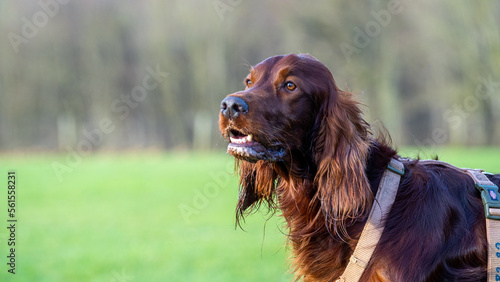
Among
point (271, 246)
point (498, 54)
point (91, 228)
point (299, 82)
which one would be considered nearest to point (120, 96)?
point (498, 54)

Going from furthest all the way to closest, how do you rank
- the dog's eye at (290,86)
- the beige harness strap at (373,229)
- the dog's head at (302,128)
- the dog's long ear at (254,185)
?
the dog's long ear at (254,185)
the dog's eye at (290,86)
the dog's head at (302,128)
the beige harness strap at (373,229)

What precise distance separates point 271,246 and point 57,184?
11060 millimetres

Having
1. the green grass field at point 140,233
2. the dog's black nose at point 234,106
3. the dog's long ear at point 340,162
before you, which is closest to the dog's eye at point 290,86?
the dog's long ear at point 340,162

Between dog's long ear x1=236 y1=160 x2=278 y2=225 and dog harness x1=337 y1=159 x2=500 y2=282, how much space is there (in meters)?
0.73

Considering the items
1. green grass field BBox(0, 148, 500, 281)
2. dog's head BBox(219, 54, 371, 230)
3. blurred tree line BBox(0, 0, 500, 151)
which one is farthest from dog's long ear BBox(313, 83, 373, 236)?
blurred tree line BBox(0, 0, 500, 151)

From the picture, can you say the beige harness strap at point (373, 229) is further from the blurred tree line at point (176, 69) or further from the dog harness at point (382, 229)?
the blurred tree line at point (176, 69)

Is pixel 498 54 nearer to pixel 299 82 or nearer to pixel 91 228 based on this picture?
pixel 91 228

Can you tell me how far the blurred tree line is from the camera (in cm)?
2767

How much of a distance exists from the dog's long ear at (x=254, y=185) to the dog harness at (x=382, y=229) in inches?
28.6

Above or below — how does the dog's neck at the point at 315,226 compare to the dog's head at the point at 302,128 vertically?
below

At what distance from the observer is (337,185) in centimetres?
286

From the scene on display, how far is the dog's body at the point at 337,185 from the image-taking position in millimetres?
2779

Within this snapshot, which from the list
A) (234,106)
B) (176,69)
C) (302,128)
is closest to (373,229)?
(302,128)

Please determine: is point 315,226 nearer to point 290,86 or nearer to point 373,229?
point 373,229
